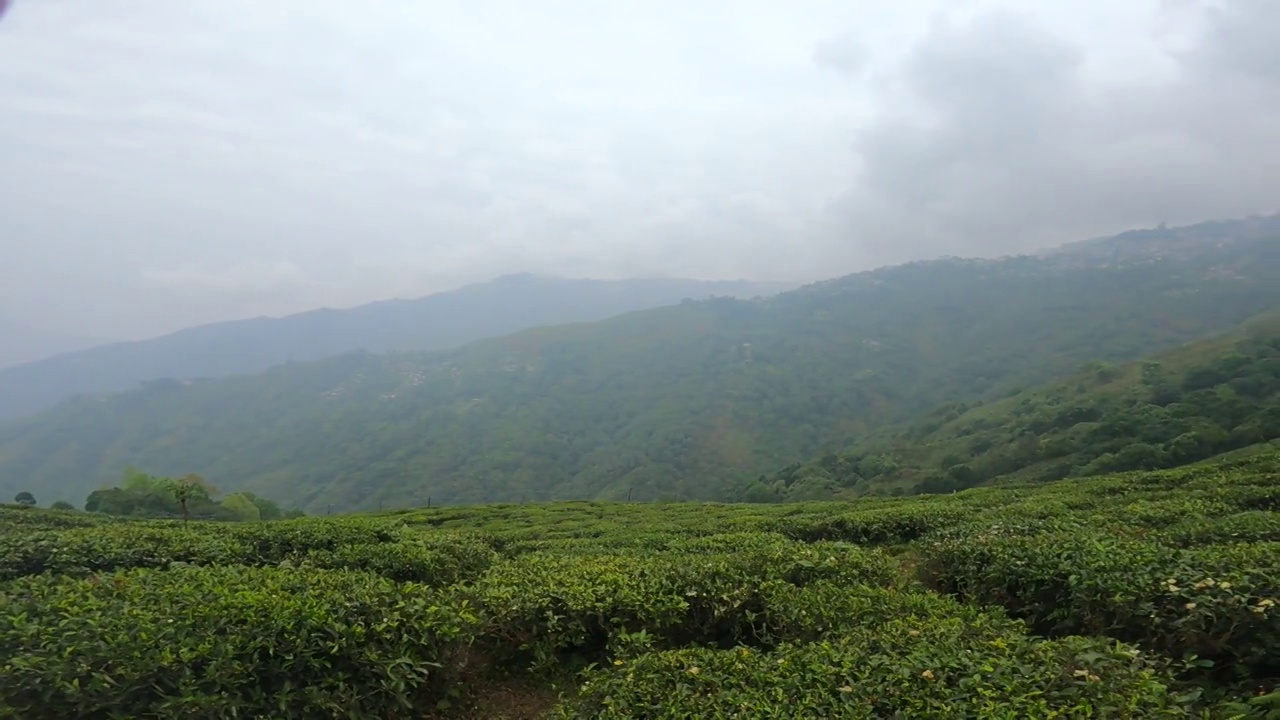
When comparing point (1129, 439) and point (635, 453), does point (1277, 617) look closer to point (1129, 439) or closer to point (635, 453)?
point (1129, 439)

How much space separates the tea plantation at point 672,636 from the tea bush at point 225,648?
2cm

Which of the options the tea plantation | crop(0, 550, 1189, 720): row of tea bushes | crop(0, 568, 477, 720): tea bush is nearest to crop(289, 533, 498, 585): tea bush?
the tea plantation

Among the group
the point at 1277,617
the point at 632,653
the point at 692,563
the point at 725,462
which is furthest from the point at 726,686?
the point at 725,462

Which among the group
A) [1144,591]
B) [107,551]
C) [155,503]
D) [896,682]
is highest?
[107,551]

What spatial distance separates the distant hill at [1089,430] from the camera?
236 ft

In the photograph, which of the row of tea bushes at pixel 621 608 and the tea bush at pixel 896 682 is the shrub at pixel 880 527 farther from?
the tea bush at pixel 896 682

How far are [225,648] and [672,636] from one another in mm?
4617

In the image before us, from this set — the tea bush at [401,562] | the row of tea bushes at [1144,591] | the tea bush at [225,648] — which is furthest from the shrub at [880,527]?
the tea bush at [225,648]

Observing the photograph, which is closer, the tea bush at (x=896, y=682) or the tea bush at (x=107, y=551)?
the tea bush at (x=896, y=682)

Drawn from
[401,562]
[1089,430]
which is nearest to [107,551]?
[401,562]

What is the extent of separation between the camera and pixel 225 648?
5.43 metres

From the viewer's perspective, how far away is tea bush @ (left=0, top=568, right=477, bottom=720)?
5082 mm

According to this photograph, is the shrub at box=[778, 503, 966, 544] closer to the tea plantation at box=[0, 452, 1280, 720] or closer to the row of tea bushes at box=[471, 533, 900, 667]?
the tea plantation at box=[0, 452, 1280, 720]

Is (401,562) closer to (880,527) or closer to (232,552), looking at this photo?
(232,552)
